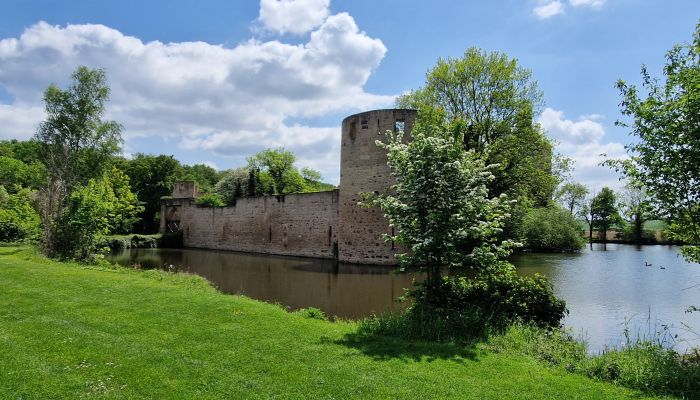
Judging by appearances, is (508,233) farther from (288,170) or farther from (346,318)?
(288,170)

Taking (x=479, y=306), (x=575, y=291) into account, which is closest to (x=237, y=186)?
(x=575, y=291)

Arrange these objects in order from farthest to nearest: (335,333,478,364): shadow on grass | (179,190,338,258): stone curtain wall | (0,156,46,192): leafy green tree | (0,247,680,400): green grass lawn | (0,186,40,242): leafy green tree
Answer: (0,156,46,192): leafy green tree → (179,190,338,258): stone curtain wall → (0,186,40,242): leafy green tree → (335,333,478,364): shadow on grass → (0,247,680,400): green grass lawn

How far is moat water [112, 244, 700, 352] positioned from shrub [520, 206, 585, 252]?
12.9 meters

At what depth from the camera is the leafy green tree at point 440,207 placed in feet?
26.5

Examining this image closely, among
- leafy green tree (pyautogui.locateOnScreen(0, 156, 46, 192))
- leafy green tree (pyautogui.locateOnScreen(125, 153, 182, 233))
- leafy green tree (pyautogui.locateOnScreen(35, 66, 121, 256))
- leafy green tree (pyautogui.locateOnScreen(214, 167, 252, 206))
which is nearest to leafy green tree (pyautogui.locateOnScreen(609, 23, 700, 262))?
leafy green tree (pyautogui.locateOnScreen(35, 66, 121, 256))

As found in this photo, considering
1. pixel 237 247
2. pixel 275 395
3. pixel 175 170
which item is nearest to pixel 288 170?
pixel 175 170

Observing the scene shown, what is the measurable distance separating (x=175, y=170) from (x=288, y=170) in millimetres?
11542

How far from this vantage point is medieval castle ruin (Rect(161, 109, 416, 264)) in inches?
854

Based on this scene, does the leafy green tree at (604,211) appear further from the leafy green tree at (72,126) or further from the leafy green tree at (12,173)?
the leafy green tree at (12,173)

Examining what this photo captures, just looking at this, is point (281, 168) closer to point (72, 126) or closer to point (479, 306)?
point (72, 126)

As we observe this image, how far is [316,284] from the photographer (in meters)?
16.0

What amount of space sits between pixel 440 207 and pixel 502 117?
598 inches

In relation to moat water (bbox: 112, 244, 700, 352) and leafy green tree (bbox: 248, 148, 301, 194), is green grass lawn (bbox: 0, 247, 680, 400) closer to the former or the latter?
moat water (bbox: 112, 244, 700, 352)

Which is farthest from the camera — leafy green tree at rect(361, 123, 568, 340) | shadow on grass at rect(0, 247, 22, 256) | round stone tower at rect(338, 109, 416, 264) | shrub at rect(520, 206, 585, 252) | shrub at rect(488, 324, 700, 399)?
shrub at rect(520, 206, 585, 252)
